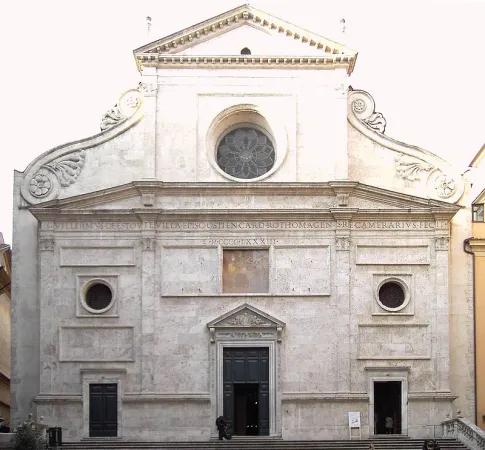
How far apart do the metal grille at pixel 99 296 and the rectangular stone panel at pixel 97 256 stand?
28.9 inches

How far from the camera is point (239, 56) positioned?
32281 millimetres

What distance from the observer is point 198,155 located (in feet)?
105

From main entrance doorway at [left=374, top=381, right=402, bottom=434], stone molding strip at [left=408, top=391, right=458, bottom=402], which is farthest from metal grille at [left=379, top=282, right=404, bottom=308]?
stone molding strip at [left=408, top=391, right=458, bottom=402]

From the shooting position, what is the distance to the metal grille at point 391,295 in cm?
3166

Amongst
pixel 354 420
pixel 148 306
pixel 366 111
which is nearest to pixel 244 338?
pixel 148 306

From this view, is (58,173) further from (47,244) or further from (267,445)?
(267,445)

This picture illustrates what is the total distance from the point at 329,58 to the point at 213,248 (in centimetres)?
694

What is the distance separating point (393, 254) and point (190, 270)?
20.3 feet

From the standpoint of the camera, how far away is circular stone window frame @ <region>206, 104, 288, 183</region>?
32062 mm

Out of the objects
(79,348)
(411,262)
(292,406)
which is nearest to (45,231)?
(79,348)

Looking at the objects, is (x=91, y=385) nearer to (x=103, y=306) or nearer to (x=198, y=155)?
(x=103, y=306)

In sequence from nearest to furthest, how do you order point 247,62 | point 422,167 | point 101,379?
point 101,379
point 247,62
point 422,167

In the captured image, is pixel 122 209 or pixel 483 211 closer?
pixel 122 209

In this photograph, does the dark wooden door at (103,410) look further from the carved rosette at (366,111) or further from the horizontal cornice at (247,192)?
the carved rosette at (366,111)
